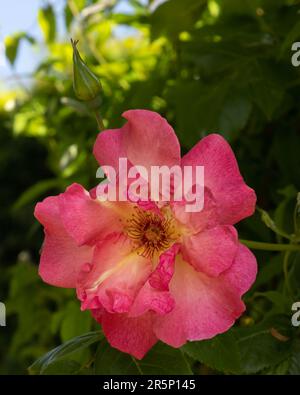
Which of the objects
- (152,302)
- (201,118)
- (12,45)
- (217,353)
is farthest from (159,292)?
(12,45)

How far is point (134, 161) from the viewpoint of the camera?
2.38 ft

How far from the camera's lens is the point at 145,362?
2.54 ft

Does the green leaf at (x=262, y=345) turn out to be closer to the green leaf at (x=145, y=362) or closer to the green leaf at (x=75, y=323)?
the green leaf at (x=145, y=362)

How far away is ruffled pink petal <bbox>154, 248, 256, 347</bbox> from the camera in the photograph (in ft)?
2.15

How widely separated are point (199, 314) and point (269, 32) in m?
0.58

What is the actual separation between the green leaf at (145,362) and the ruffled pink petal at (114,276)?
115 mm

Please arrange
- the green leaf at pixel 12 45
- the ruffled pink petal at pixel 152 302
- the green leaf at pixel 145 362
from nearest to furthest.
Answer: the ruffled pink petal at pixel 152 302, the green leaf at pixel 145 362, the green leaf at pixel 12 45

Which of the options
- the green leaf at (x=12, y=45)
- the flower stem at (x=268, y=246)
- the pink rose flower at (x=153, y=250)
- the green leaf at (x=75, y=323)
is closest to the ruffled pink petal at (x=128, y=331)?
the pink rose flower at (x=153, y=250)

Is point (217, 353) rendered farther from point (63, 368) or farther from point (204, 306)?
point (63, 368)

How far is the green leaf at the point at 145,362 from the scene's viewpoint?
2.49ft

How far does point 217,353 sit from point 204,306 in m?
0.08

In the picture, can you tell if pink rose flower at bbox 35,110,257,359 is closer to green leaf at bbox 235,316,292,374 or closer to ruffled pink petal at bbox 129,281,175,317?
ruffled pink petal at bbox 129,281,175,317

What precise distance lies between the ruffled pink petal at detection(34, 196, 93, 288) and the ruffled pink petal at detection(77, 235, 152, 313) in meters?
0.02
